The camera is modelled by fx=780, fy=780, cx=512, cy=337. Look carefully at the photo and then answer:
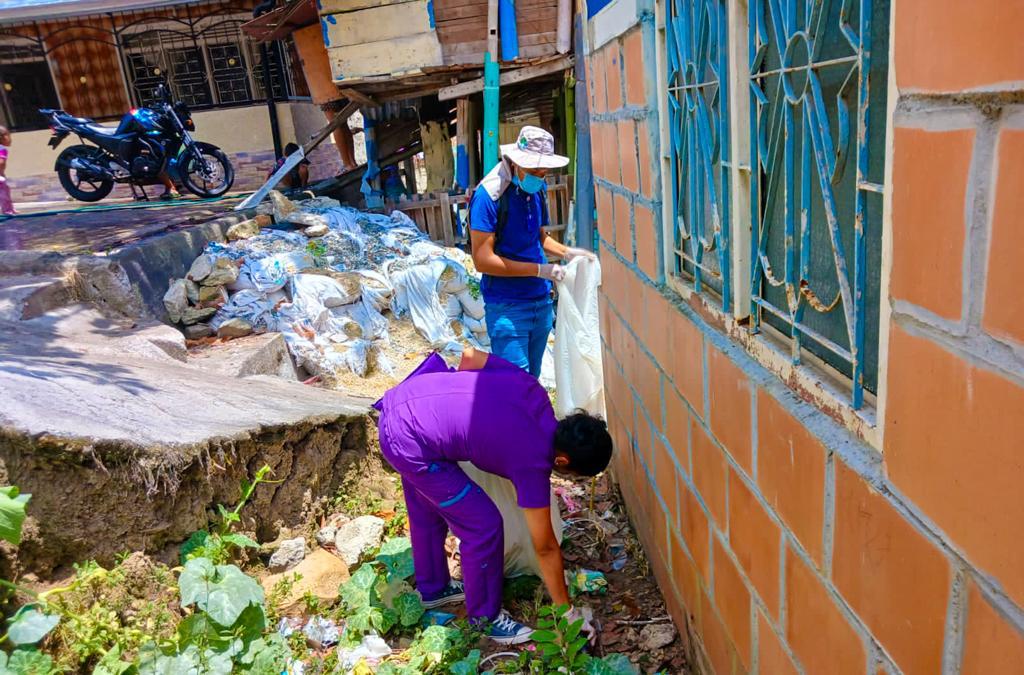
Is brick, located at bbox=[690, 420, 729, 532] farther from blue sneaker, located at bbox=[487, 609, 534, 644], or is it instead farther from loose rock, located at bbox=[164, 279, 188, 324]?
loose rock, located at bbox=[164, 279, 188, 324]

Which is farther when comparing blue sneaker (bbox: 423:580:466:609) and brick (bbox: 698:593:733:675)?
blue sneaker (bbox: 423:580:466:609)

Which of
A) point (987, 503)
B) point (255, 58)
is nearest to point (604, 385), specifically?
point (987, 503)

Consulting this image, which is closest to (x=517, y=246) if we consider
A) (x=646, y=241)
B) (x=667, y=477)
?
(x=646, y=241)

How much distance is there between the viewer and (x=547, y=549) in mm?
2580

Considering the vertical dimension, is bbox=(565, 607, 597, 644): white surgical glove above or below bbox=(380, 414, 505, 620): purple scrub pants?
below

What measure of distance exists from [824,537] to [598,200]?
91.9 inches

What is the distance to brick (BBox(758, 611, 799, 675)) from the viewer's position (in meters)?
1.65

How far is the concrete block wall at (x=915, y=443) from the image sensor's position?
862 mm

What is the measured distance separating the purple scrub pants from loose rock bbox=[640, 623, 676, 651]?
0.56 m

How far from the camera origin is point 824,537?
54.6 inches

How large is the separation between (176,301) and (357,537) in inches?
143

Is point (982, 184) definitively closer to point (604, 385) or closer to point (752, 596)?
point (752, 596)

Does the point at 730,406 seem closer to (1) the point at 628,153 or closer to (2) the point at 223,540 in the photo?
(1) the point at 628,153


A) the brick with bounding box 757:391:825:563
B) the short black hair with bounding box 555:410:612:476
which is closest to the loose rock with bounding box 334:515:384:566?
the short black hair with bounding box 555:410:612:476
